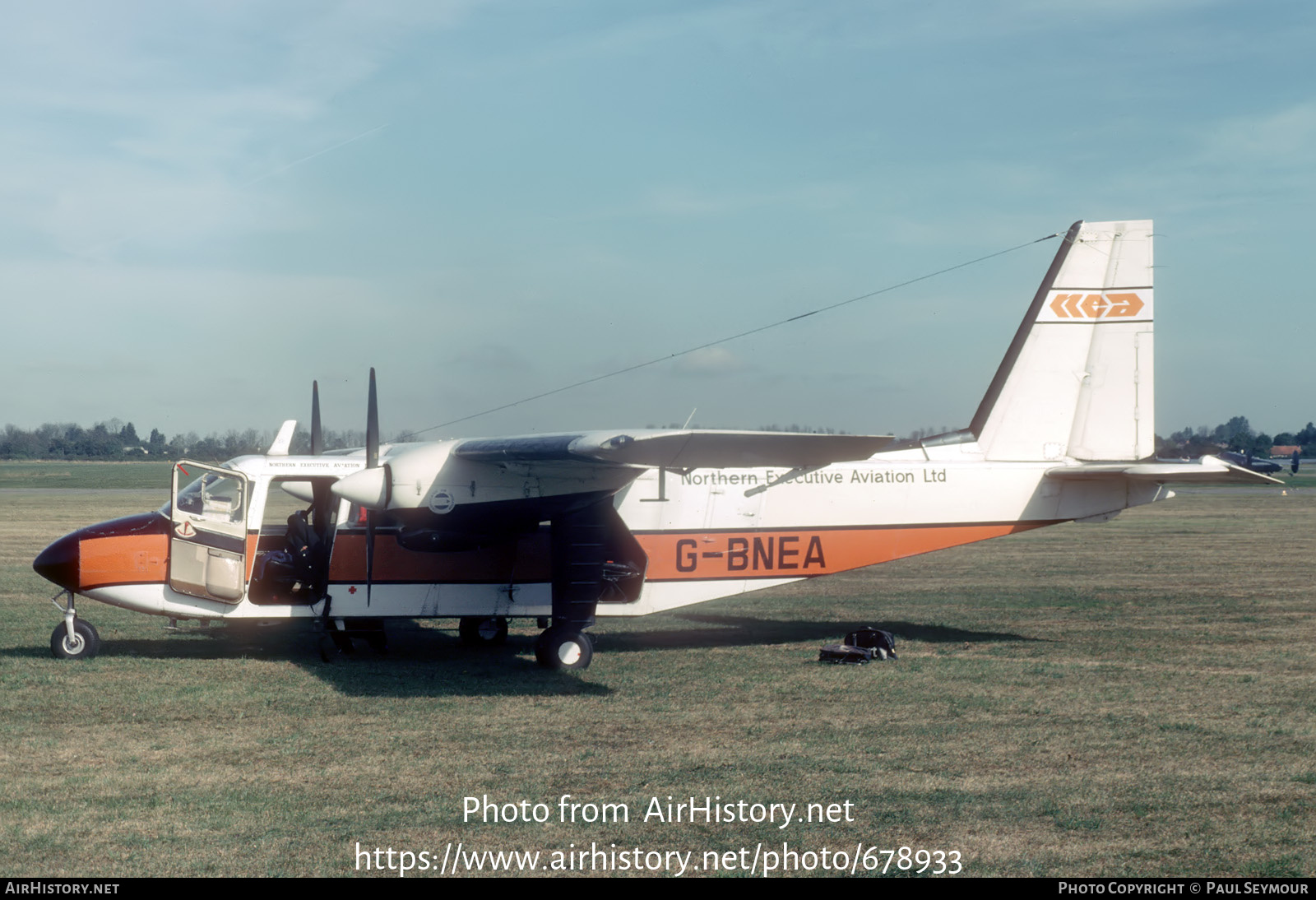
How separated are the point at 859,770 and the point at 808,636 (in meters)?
6.28

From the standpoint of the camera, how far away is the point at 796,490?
13.5 m

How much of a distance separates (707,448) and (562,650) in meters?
3.64

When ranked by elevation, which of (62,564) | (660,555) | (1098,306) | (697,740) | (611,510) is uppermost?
(1098,306)

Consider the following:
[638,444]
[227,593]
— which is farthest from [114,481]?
[638,444]

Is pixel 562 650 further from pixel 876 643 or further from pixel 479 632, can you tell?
pixel 876 643

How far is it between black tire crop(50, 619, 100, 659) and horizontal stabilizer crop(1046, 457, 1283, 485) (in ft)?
38.3

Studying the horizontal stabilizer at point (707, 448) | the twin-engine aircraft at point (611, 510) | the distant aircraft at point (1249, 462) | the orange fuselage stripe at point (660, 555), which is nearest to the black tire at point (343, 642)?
the twin-engine aircraft at point (611, 510)

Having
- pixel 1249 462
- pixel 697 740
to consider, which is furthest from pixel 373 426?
pixel 1249 462

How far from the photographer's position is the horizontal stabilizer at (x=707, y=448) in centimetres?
912

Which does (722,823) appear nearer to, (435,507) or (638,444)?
(638,444)

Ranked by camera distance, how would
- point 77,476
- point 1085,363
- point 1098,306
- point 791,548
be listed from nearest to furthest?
point 791,548, point 1098,306, point 1085,363, point 77,476

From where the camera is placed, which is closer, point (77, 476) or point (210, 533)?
point (210, 533)

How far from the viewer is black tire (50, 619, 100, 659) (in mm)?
12000

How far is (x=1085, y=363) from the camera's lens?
13.9m
